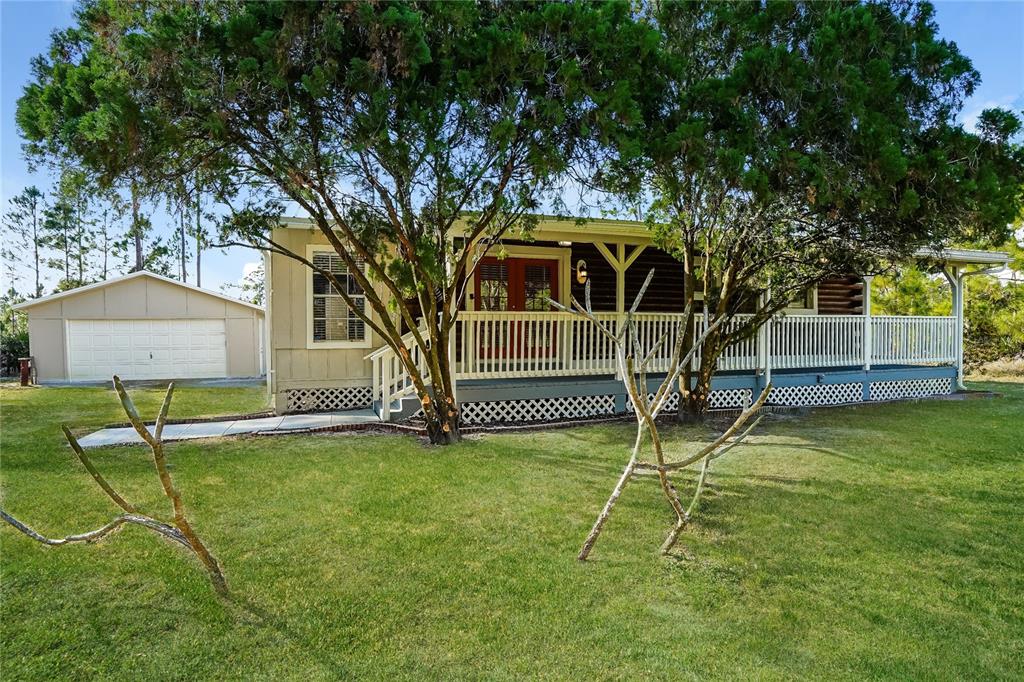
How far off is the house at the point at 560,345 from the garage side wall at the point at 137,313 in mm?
8388

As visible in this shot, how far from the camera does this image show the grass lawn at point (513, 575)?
2562 mm

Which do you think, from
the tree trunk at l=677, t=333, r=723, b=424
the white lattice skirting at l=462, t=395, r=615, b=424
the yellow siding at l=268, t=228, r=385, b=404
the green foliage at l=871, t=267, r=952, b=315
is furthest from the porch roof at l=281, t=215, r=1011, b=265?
the green foliage at l=871, t=267, r=952, b=315

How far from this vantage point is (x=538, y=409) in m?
8.56

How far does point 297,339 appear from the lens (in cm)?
917

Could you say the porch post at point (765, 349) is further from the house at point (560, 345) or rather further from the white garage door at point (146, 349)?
the white garage door at point (146, 349)

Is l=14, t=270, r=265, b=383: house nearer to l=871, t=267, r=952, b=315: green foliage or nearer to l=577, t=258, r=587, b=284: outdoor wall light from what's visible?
l=577, t=258, r=587, b=284: outdoor wall light

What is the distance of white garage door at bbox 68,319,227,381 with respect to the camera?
1628 cm

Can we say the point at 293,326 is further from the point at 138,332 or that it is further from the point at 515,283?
the point at 138,332

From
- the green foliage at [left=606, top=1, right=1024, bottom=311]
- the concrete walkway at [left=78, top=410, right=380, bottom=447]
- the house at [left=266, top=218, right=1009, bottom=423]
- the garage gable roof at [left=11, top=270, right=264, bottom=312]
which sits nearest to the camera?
the green foliage at [left=606, top=1, right=1024, bottom=311]

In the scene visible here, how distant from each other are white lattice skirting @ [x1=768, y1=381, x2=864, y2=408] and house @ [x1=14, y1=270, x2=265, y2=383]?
1456cm

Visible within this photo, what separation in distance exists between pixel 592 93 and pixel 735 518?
412 cm

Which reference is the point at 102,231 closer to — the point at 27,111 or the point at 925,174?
the point at 27,111

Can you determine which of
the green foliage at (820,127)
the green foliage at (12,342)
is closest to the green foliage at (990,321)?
the green foliage at (820,127)

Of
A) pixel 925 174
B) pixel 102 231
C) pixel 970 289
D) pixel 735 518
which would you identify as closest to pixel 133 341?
pixel 102 231
